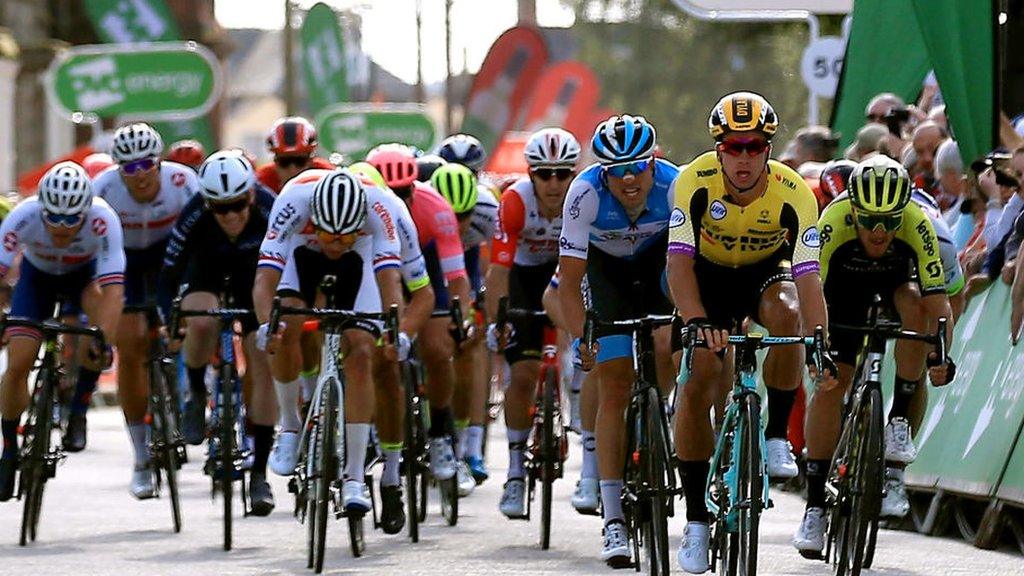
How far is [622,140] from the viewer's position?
10547mm

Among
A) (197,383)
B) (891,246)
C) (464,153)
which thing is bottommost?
(197,383)

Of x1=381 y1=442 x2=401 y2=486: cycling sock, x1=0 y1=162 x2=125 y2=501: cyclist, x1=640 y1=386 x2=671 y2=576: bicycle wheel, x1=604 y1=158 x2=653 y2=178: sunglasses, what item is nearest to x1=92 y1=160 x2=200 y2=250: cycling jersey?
x1=0 y1=162 x2=125 y2=501: cyclist

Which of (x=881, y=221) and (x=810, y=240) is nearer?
(x=810, y=240)

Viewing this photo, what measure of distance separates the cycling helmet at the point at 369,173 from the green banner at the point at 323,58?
78.1ft

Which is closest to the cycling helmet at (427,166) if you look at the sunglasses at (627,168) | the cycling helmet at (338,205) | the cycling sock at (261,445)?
the cycling sock at (261,445)

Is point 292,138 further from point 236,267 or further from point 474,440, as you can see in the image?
point 474,440

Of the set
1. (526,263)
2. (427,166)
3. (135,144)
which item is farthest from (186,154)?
(526,263)

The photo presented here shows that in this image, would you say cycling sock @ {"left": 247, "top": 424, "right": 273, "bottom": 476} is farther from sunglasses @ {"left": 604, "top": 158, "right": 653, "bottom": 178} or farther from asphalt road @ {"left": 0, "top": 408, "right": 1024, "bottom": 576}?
sunglasses @ {"left": 604, "top": 158, "right": 653, "bottom": 178}

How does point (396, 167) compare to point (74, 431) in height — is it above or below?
above

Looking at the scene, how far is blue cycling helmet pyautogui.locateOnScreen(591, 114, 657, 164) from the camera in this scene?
1052 centimetres

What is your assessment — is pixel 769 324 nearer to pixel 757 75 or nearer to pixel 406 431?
pixel 406 431

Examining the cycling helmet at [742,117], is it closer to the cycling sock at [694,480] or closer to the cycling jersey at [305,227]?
the cycling sock at [694,480]

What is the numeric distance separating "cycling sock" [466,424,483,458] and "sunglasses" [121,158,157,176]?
8.00 feet

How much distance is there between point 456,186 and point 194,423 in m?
2.14
